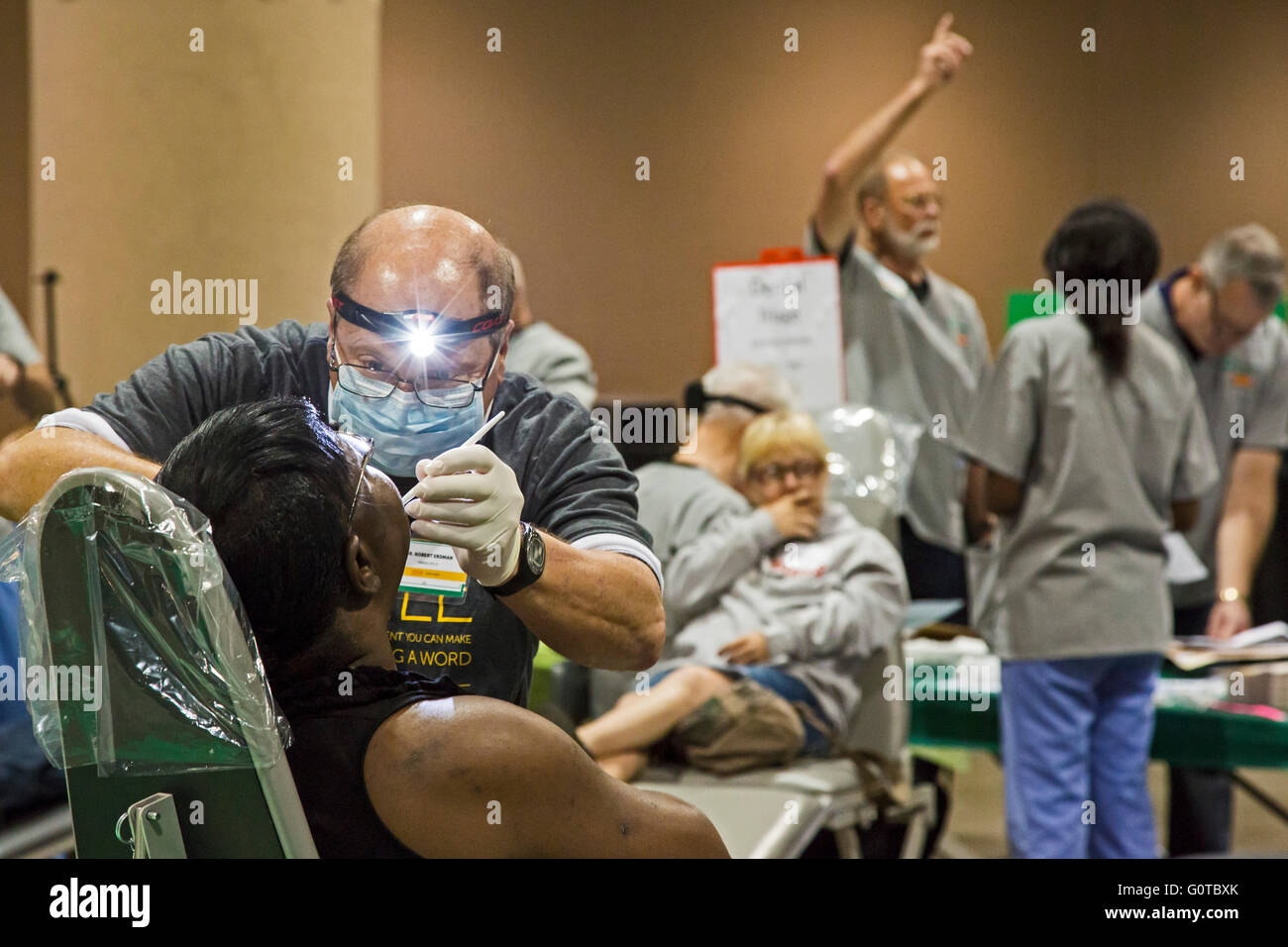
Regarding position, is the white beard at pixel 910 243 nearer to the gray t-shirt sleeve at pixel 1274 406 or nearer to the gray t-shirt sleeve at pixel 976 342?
the gray t-shirt sleeve at pixel 976 342

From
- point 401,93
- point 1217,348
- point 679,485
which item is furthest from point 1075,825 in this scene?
point 401,93

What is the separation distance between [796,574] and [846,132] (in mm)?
861

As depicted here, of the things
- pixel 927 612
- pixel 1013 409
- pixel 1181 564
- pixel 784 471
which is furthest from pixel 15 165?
pixel 1181 564

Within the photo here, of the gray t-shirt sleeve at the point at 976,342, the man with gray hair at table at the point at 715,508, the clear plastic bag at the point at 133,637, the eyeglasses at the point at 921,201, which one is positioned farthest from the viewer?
the gray t-shirt sleeve at the point at 976,342

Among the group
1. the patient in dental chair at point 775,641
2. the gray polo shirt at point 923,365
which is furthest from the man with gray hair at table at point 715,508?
the gray polo shirt at point 923,365

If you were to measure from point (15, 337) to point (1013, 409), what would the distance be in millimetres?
1867

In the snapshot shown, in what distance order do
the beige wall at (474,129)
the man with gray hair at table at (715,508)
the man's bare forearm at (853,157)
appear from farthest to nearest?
the man's bare forearm at (853,157)
the man with gray hair at table at (715,508)
the beige wall at (474,129)

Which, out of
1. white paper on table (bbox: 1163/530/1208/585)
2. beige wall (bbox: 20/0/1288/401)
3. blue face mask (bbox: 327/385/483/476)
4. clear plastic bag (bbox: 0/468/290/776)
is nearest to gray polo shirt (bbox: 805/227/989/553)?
white paper on table (bbox: 1163/530/1208/585)

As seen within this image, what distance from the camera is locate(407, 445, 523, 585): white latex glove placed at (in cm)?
91

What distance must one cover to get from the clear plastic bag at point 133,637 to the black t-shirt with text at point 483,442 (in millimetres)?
108

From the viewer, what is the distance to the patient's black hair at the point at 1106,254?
2465 mm

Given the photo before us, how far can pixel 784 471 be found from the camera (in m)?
2.34

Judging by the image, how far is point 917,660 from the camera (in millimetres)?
3035

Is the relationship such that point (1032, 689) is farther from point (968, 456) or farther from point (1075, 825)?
point (968, 456)
